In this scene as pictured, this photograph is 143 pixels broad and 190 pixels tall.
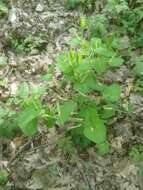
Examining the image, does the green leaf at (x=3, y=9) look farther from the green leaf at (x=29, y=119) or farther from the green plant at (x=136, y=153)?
the green plant at (x=136, y=153)

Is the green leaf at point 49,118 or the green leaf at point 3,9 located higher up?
the green leaf at point 3,9

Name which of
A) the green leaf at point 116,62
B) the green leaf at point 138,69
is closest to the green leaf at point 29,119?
the green leaf at point 116,62

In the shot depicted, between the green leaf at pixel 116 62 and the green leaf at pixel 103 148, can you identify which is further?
the green leaf at pixel 103 148

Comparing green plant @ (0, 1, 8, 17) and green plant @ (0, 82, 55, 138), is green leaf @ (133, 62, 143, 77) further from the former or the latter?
green plant @ (0, 1, 8, 17)

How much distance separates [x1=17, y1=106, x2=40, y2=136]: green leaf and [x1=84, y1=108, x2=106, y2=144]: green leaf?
0.42m

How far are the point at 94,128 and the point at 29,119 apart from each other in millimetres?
535

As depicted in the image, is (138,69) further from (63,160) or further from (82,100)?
(63,160)

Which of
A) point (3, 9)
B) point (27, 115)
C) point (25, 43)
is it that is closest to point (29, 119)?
point (27, 115)

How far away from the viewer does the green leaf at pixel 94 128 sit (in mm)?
3297

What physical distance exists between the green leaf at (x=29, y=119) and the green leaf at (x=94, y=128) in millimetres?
417

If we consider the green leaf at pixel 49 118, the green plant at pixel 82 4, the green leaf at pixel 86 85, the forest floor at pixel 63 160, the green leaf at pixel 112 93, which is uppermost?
the green plant at pixel 82 4

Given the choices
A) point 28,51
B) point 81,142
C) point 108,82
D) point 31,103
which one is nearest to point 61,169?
point 81,142

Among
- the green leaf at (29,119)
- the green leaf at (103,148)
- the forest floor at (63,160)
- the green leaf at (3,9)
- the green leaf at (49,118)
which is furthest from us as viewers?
the green leaf at (3,9)

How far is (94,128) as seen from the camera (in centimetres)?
335
